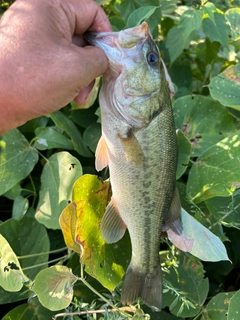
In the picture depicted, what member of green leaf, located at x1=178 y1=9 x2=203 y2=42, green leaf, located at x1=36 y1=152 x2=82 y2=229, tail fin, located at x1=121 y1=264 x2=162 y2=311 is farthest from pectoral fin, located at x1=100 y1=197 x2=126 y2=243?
green leaf, located at x1=178 y1=9 x2=203 y2=42

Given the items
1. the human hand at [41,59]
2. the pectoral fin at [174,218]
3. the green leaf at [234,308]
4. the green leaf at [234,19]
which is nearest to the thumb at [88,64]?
the human hand at [41,59]

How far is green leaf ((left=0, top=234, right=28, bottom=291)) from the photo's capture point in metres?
1.09

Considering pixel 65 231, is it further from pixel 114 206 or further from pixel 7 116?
pixel 7 116

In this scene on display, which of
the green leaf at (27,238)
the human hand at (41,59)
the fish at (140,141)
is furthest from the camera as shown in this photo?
the green leaf at (27,238)

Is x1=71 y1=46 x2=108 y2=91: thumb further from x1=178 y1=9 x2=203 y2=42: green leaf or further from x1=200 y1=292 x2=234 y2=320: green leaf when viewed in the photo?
x1=200 y1=292 x2=234 y2=320: green leaf

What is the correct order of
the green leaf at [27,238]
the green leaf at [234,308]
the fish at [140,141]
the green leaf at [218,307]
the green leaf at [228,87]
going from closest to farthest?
1. the fish at [140,141]
2. the green leaf at [234,308]
3. the green leaf at [218,307]
4. the green leaf at [27,238]
5. the green leaf at [228,87]

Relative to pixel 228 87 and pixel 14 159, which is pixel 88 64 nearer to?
pixel 14 159

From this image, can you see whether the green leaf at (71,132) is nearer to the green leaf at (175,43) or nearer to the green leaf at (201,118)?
the green leaf at (201,118)

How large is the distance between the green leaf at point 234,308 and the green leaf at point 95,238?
0.36 meters

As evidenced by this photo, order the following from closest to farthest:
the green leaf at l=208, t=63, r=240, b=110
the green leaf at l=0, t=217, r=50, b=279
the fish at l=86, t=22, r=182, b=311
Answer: the fish at l=86, t=22, r=182, b=311
the green leaf at l=0, t=217, r=50, b=279
the green leaf at l=208, t=63, r=240, b=110

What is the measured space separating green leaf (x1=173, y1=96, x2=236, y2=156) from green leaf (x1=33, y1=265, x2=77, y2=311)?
0.77 metres

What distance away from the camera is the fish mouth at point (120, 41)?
1.00 meters

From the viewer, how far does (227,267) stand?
1627 mm

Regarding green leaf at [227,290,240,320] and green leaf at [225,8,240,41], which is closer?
green leaf at [227,290,240,320]
